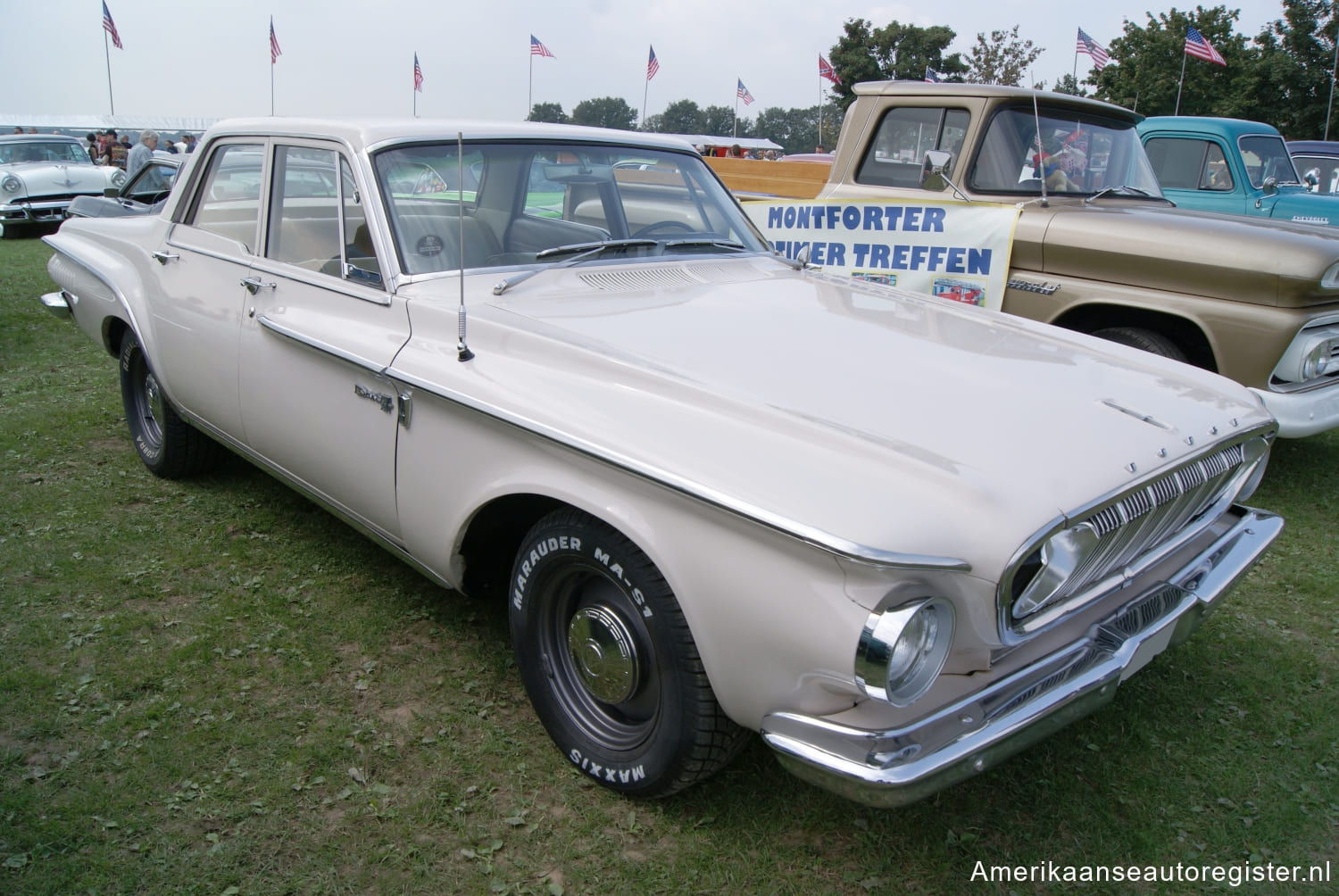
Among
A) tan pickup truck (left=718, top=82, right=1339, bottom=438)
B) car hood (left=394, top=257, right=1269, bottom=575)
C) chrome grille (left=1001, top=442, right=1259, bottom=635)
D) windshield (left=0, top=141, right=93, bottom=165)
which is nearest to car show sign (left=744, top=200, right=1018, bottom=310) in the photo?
tan pickup truck (left=718, top=82, right=1339, bottom=438)

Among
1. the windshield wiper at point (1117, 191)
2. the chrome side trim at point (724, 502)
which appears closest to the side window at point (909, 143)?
the windshield wiper at point (1117, 191)

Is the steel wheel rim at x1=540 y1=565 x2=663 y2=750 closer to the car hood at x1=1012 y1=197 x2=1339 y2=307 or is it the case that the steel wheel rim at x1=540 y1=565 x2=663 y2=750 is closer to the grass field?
the grass field

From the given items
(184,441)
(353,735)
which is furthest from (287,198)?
(353,735)

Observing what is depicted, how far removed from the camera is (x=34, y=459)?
4.56m

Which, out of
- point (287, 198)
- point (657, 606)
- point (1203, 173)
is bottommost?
point (657, 606)

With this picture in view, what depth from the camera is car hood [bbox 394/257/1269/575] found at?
1.78 metres

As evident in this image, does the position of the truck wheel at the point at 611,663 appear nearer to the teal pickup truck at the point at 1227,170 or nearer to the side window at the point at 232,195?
the side window at the point at 232,195

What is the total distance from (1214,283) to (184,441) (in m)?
4.78

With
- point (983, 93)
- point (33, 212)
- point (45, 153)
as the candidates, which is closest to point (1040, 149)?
point (983, 93)

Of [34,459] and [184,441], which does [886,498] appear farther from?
[34,459]

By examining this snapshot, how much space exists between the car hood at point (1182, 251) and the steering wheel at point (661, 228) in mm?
2267

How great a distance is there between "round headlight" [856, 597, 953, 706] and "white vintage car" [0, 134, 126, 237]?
14.7m

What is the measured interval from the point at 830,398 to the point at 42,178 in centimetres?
1613

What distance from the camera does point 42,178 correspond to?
46.5 ft
